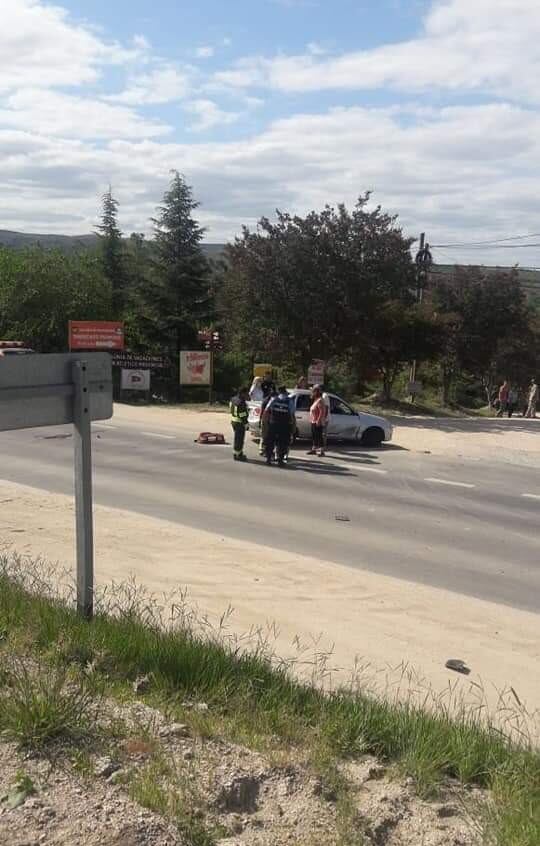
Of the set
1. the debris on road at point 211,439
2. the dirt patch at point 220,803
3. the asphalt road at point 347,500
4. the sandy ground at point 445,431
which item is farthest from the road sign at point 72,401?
the sandy ground at point 445,431

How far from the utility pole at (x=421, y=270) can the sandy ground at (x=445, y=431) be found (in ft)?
15.9

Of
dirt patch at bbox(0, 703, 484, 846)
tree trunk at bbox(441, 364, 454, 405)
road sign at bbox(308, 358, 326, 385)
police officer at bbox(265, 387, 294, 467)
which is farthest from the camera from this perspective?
tree trunk at bbox(441, 364, 454, 405)

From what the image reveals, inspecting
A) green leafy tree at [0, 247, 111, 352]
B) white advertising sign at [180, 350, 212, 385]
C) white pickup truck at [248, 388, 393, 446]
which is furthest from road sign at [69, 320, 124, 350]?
white pickup truck at [248, 388, 393, 446]

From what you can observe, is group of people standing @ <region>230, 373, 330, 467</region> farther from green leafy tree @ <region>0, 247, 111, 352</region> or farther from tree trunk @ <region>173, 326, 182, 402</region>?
green leafy tree @ <region>0, 247, 111, 352</region>

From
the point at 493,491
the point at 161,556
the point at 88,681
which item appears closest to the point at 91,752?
the point at 88,681

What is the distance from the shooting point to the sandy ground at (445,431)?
834 inches

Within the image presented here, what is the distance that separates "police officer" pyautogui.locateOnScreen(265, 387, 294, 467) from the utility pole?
12912mm

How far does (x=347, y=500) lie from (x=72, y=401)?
9.09 m

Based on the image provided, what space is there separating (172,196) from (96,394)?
33295mm

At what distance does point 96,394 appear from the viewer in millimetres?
5559

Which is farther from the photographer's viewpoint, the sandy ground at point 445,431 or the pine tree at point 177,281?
the pine tree at point 177,281

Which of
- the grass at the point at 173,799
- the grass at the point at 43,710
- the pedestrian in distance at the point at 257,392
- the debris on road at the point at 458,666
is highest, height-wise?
the pedestrian in distance at the point at 257,392

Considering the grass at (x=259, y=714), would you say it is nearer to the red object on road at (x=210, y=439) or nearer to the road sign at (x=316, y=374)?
the red object on road at (x=210, y=439)

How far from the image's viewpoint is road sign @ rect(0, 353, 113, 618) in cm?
507
